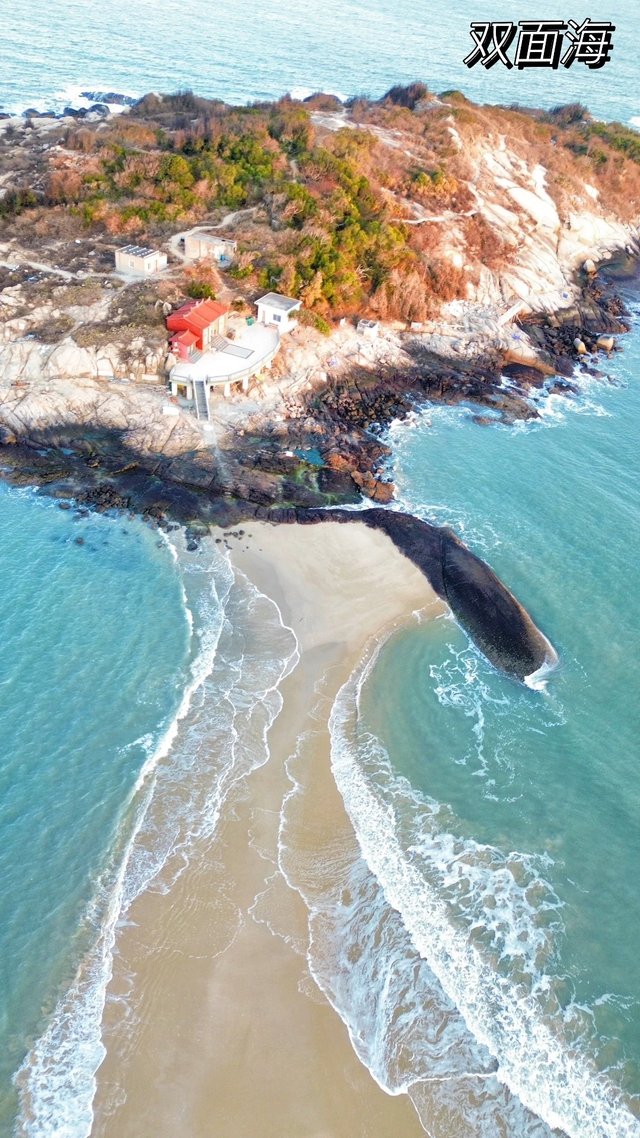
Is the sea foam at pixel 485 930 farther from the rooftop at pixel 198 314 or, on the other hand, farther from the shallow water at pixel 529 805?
the rooftop at pixel 198 314

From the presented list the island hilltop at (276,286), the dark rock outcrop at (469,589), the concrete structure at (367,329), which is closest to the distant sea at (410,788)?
the dark rock outcrop at (469,589)

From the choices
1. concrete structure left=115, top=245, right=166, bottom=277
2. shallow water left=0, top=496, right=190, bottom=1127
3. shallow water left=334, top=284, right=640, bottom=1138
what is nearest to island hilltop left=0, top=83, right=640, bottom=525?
concrete structure left=115, top=245, right=166, bottom=277

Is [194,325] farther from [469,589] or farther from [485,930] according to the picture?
[485,930]

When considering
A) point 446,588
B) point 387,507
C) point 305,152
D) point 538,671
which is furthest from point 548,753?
point 305,152

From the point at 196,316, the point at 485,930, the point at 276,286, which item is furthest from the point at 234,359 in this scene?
the point at 485,930

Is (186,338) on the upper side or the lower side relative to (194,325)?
lower

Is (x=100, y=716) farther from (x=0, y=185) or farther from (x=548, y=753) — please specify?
(x=0, y=185)
